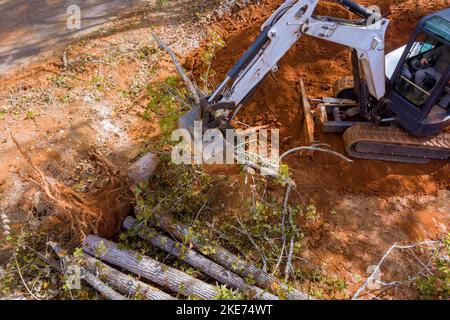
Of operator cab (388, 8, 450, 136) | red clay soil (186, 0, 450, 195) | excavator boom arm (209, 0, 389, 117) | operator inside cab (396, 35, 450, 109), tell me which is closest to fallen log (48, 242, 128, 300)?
excavator boom arm (209, 0, 389, 117)

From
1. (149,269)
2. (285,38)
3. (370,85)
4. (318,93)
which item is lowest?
(149,269)

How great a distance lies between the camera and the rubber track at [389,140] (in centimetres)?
635

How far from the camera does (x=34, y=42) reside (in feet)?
29.7

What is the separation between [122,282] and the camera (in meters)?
4.81

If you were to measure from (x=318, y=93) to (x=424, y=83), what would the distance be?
2031 millimetres

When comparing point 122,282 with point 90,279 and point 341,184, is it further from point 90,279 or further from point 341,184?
point 341,184

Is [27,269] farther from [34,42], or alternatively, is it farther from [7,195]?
[34,42]

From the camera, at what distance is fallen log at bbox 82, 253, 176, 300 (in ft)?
15.4

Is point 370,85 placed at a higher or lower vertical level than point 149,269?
higher

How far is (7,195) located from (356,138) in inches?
223

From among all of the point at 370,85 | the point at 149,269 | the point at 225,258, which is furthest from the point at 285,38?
the point at 149,269

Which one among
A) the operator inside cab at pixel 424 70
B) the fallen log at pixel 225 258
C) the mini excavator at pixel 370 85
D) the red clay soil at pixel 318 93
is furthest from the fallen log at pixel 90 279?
the operator inside cab at pixel 424 70
